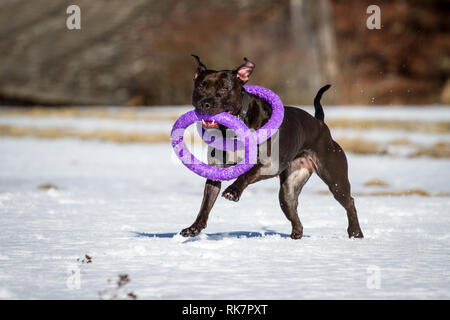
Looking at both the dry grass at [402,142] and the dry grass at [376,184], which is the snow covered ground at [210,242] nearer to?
the dry grass at [376,184]

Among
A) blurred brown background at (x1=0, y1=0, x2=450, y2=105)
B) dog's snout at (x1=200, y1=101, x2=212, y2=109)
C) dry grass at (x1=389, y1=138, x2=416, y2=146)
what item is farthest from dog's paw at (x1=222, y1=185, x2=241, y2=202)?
blurred brown background at (x1=0, y1=0, x2=450, y2=105)

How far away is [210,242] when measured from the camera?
6.15 metres

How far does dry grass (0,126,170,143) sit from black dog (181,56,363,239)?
11.5 metres

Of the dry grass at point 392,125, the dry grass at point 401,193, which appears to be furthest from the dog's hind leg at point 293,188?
the dry grass at point 392,125

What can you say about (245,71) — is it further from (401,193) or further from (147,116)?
(147,116)

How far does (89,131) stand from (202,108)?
47.6 ft

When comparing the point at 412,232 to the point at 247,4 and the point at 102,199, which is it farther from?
the point at 247,4

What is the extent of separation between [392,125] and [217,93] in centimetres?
1420

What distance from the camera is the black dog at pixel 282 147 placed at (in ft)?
18.9

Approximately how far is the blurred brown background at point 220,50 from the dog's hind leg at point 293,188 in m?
15.5

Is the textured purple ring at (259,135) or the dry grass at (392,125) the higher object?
the dry grass at (392,125)

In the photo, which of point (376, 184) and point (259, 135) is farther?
point (376, 184)
